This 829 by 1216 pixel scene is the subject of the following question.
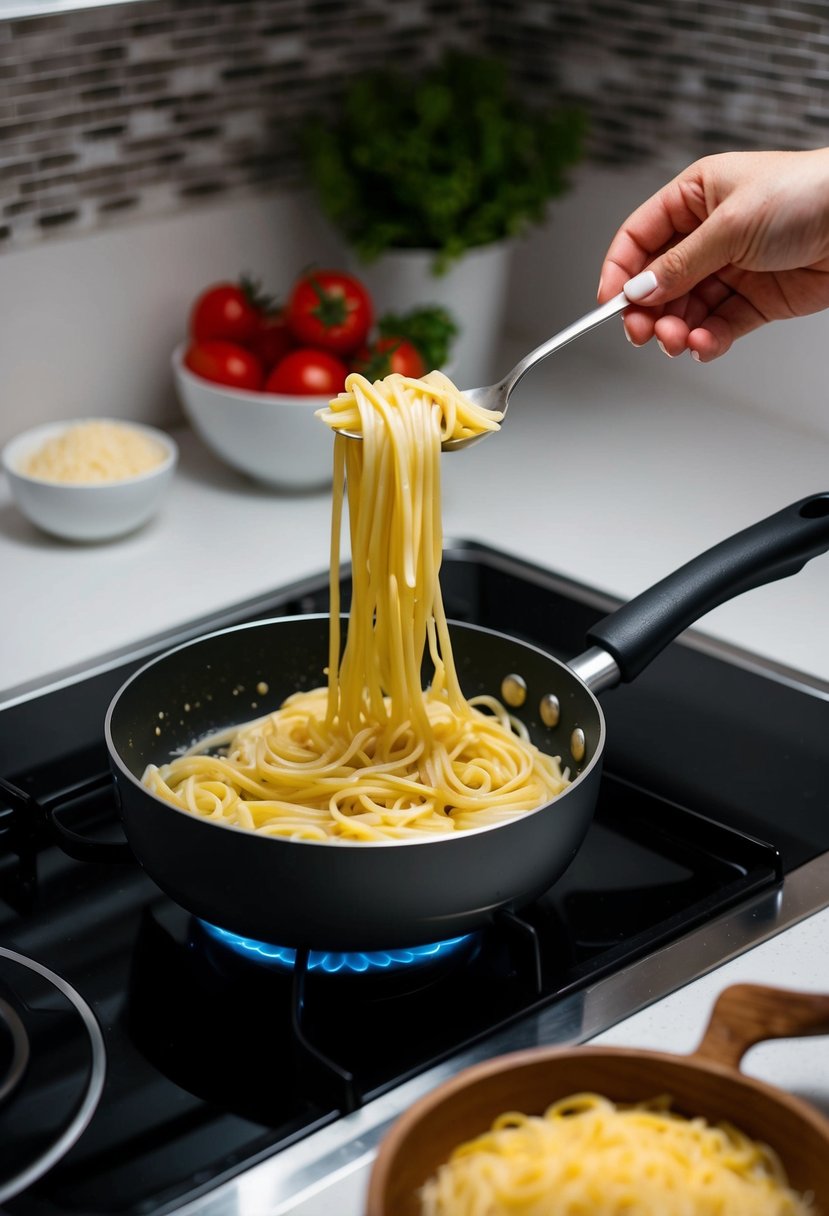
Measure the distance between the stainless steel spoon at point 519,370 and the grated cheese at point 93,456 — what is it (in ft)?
1.60

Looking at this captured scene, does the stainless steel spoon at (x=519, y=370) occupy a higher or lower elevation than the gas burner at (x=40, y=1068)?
higher

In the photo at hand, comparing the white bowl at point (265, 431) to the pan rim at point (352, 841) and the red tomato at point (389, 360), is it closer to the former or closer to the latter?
the red tomato at point (389, 360)

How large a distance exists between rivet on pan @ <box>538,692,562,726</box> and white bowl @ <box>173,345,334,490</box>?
1.52ft

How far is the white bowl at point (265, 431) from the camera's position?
153 cm

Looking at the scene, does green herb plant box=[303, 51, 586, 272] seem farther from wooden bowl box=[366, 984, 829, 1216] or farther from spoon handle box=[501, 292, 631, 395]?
wooden bowl box=[366, 984, 829, 1216]

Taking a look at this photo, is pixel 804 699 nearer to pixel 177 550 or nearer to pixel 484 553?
pixel 484 553

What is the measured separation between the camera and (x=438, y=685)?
1.11 m

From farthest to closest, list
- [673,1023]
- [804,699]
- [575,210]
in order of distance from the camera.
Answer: [575,210] → [804,699] → [673,1023]

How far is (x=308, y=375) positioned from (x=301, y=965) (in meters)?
0.80

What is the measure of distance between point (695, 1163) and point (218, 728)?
61 cm

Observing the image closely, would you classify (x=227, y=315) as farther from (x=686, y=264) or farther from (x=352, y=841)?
(x=352, y=841)

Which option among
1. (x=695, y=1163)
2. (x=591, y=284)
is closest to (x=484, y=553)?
(x=591, y=284)

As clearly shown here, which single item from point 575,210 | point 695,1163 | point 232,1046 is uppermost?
point 575,210

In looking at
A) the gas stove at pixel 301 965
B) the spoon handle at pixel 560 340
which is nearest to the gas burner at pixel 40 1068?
the gas stove at pixel 301 965
